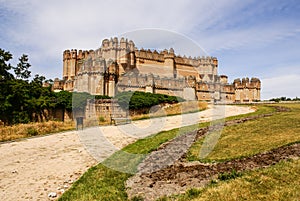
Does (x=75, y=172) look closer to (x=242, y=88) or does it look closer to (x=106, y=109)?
(x=106, y=109)

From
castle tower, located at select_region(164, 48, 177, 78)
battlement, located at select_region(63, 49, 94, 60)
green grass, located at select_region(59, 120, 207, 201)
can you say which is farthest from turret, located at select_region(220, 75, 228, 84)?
green grass, located at select_region(59, 120, 207, 201)

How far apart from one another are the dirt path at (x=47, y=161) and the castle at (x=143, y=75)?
33.5 m

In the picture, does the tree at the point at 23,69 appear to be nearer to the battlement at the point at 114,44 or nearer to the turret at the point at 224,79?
the battlement at the point at 114,44

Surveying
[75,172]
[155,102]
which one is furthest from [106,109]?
[75,172]

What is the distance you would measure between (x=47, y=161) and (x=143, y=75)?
45667 mm

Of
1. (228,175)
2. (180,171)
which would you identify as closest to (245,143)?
(180,171)

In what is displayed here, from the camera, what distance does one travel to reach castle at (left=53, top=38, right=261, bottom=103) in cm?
5128

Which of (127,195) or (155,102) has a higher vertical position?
(155,102)

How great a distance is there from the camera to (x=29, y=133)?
63.2 ft

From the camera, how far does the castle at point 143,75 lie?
5128cm

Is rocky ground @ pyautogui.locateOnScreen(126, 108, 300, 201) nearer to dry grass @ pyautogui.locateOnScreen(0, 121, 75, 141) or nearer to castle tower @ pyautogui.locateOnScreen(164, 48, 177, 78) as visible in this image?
dry grass @ pyautogui.locateOnScreen(0, 121, 75, 141)

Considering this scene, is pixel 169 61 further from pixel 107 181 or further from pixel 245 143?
pixel 107 181

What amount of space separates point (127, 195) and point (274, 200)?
3.42 m

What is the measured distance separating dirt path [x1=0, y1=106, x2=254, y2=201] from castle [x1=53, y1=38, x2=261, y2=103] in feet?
110
